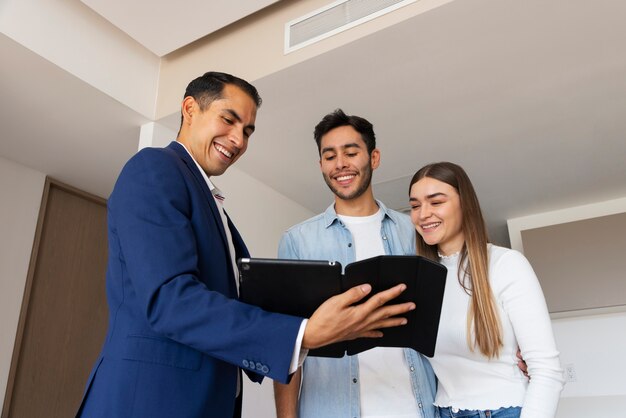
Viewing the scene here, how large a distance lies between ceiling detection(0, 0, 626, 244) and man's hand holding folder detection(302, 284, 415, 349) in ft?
4.63

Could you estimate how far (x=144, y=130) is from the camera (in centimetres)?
265

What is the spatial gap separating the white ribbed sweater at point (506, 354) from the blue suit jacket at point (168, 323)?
638 millimetres

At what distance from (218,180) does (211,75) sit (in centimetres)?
170

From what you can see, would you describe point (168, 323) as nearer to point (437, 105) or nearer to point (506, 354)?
point (506, 354)

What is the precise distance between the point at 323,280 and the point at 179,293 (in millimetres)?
249

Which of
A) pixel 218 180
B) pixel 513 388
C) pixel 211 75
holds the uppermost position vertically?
pixel 218 180

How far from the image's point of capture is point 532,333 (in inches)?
46.3

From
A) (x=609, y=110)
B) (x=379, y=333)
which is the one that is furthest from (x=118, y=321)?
(x=609, y=110)

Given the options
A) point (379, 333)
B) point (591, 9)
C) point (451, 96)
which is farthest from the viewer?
point (451, 96)

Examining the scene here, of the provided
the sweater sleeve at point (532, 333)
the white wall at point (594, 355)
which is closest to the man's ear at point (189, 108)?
the sweater sleeve at point (532, 333)

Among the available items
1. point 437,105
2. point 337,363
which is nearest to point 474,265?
point 337,363

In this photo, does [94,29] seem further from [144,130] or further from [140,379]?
[140,379]

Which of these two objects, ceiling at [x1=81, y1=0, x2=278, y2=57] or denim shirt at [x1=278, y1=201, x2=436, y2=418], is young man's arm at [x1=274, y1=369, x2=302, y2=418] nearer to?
denim shirt at [x1=278, y1=201, x2=436, y2=418]

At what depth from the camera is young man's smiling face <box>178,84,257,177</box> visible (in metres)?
1.22
